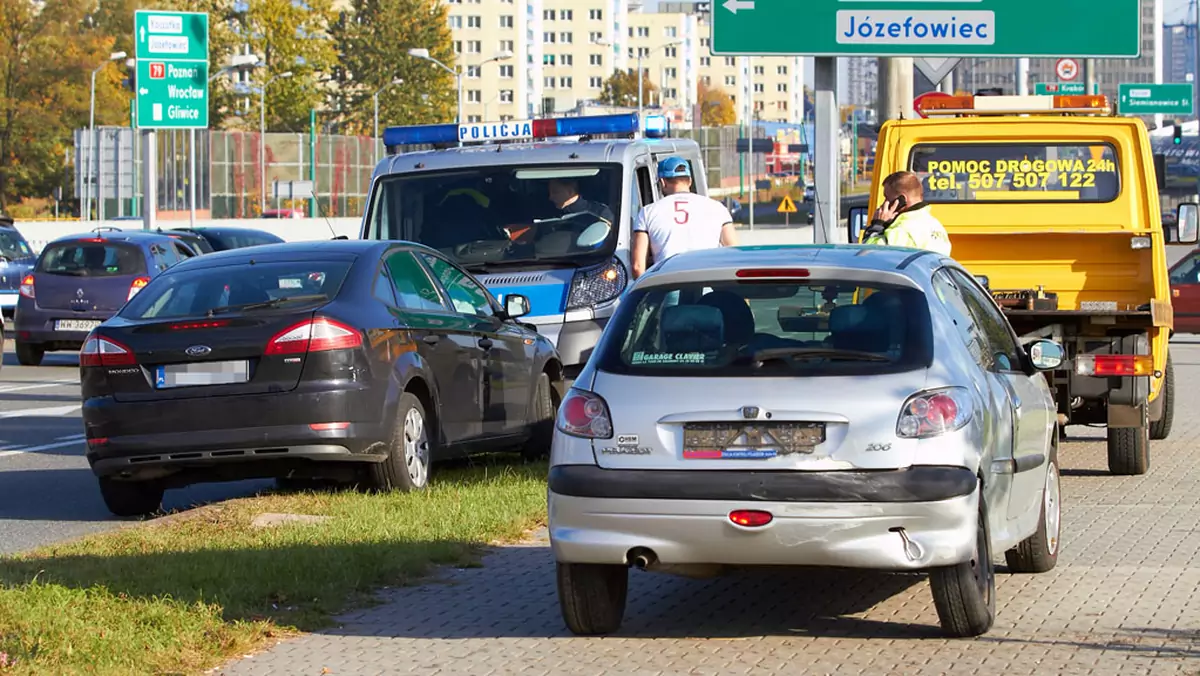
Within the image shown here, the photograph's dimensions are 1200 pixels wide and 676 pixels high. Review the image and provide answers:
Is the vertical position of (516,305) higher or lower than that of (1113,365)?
higher

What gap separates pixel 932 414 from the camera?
6.63 m

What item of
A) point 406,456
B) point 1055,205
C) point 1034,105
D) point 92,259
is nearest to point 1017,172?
point 1055,205

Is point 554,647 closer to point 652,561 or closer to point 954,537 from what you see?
point 652,561

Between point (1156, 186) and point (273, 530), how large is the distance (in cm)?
723

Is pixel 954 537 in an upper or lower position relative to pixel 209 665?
upper

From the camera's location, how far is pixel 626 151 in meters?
14.8

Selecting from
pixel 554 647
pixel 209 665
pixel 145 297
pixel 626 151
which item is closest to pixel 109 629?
pixel 209 665

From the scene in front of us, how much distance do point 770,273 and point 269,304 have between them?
426cm

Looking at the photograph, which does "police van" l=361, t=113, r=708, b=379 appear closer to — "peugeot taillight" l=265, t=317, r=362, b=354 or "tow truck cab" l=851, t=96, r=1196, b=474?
"tow truck cab" l=851, t=96, r=1196, b=474

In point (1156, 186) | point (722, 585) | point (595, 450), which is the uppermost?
point (1156, 186)

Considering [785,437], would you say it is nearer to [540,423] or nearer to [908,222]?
[908,222]

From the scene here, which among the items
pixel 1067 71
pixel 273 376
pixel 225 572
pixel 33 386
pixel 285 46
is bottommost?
pixel 33 386

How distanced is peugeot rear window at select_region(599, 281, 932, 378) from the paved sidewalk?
1.01 metres

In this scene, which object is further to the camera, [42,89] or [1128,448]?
[42,89]
